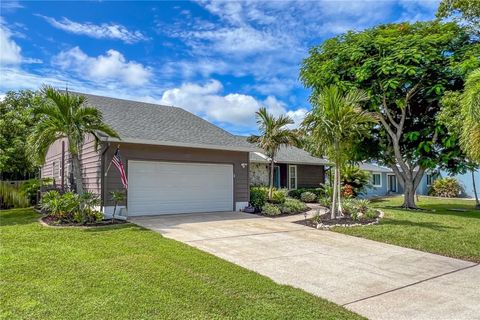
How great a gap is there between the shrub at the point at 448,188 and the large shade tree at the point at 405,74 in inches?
540

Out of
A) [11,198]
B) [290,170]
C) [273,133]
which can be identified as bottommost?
[11,198]

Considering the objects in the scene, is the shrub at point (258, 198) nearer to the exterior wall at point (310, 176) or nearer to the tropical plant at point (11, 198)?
the exterior wall at point (310, 176)

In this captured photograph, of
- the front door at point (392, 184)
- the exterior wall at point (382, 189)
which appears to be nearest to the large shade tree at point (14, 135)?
the exterior wall at point (382, 189)

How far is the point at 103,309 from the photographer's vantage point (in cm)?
374

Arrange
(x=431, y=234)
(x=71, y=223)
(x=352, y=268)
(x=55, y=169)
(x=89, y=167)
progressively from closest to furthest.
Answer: (x=352, y=268) → (x=431, y=234) → (x=71, y=223) → (x=89, y=167) → (x=55, y=169)

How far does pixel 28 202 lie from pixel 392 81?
54.1 feet

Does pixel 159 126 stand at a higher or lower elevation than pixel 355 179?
higher

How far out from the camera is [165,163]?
12039 millimetres

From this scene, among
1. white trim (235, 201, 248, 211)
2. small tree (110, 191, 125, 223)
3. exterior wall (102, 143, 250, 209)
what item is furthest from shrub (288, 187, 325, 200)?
small tree (110, 191, 125, 223)

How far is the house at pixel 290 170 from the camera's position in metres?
19.6

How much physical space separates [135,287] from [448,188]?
96.1 ft

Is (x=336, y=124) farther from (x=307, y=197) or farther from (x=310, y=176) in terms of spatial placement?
(x=310, y=176)

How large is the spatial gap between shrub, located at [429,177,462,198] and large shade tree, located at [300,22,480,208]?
1372 centimetres

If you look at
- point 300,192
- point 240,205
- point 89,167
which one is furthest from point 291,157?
point 89,167
